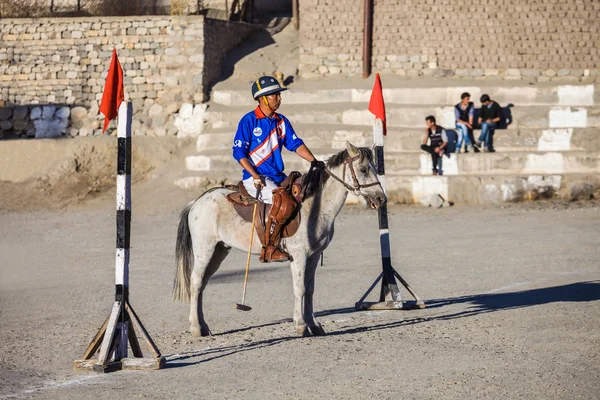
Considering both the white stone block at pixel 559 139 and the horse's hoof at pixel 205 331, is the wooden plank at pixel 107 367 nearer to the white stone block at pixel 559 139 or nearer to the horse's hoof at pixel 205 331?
the horse's hoof at pixel 205 331

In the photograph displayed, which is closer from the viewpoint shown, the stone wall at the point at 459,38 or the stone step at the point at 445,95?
the stone step at the point at 445,95

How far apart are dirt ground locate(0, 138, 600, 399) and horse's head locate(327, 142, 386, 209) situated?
1.32 m

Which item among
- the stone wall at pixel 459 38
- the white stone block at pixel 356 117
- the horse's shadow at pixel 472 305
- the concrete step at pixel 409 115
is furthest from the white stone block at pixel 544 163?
the horse's shadow at pixel 472 305

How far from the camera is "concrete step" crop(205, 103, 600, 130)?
77.3 feet

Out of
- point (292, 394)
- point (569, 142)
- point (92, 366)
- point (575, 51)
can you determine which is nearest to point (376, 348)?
point (292, 394)

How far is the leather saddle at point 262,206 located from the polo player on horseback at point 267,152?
60mm

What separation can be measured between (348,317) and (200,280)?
175 centimetres

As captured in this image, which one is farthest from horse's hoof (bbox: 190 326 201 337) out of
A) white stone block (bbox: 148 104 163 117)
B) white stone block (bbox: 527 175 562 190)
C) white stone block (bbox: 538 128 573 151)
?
white stone block (bbox: 148 104 163 117)

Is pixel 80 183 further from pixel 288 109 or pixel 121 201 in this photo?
pixel 121 201

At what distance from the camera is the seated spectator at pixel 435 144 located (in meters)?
22.4

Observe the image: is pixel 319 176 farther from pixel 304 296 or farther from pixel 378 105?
pixel 378 105

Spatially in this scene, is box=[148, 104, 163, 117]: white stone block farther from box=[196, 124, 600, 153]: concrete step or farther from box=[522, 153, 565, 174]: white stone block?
box=[522, 153, 565, 174]: white stone block

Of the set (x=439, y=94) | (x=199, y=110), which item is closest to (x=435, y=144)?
(x=439, y=94)

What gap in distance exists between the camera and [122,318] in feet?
27.7
